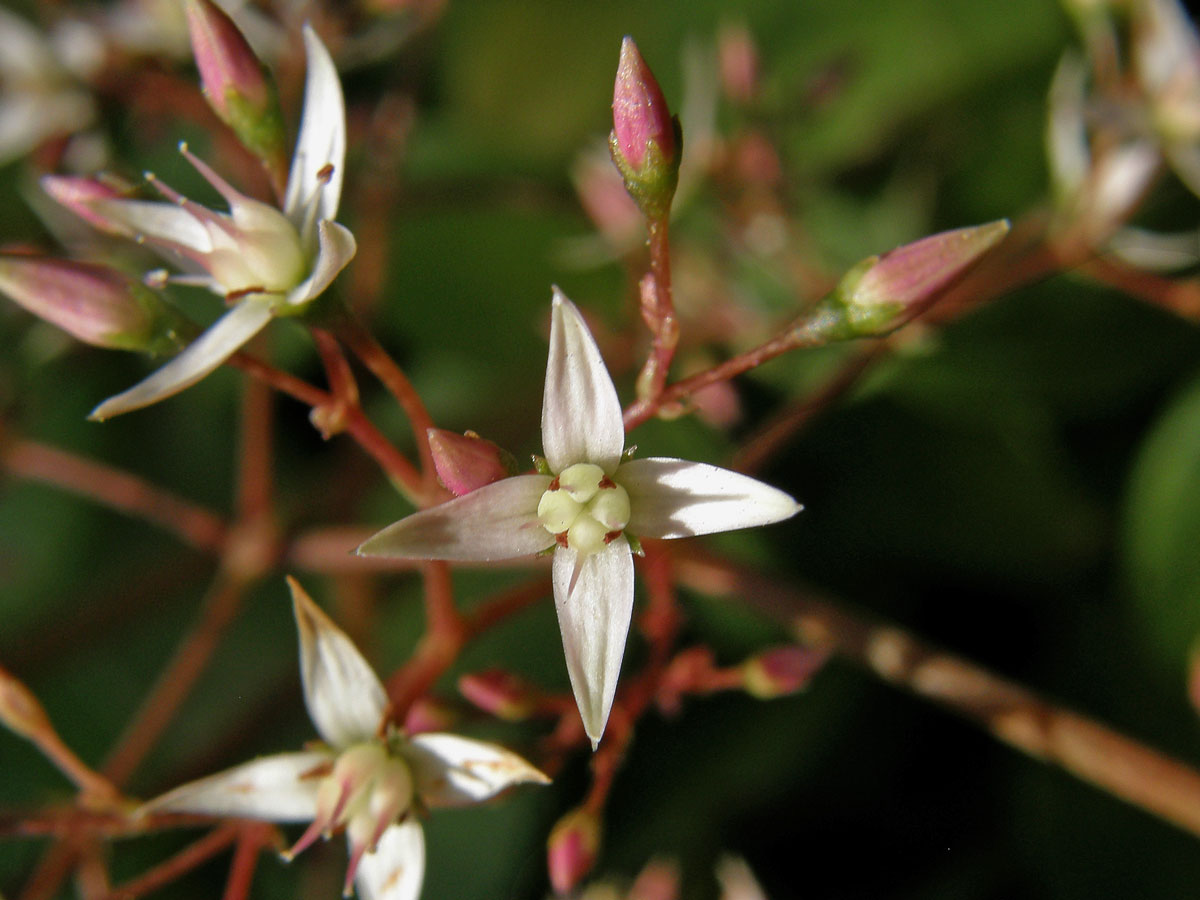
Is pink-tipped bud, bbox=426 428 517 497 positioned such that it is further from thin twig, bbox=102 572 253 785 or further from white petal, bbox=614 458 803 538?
thin twig, bbox=102 572 253 785

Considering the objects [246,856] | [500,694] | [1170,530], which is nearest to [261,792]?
[246,856]

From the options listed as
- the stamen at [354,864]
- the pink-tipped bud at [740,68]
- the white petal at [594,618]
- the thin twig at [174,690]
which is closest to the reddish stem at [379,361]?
the white petal at [594,618]

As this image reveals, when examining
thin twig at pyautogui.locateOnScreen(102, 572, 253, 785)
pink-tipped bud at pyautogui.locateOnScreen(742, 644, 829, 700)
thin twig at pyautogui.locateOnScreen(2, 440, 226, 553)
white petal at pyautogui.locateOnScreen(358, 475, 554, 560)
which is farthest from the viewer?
thin twig at pyautogui.locateOnScreen(2, 440, 226, 553)

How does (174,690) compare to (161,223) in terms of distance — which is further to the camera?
(174,690)

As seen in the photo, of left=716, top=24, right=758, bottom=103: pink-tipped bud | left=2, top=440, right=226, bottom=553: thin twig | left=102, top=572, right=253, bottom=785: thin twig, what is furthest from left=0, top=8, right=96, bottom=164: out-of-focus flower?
left=716, top=24, right=758, bottom=103: pink-tipped bud

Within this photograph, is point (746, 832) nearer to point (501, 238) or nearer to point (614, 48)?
point (501, 238)

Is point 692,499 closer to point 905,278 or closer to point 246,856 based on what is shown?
point 905,278
